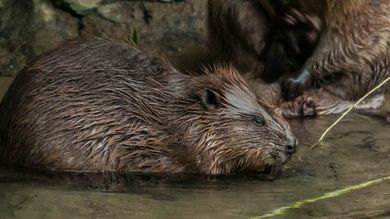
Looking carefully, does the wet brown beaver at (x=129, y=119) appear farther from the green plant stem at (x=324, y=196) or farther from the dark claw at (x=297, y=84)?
the dark claw at (x=297, y=84)

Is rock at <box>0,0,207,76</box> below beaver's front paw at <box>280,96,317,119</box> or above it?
above

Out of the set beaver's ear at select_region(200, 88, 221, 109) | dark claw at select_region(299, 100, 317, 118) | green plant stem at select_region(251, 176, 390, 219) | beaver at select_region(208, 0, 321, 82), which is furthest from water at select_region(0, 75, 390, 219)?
beaver at select_region(208, 0, 321, 82)

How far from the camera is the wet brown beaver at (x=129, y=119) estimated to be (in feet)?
15.3

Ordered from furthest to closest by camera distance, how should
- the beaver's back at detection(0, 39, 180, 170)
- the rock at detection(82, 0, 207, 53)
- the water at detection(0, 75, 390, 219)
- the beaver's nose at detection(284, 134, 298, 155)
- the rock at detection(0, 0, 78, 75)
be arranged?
the rock at detection(82, 0, 207, 53) → the rock at detection(0, 0, 78, 75) → the beaver's nose at detection(284, 134, 298, 155) → the beaver's back at detection(0, 39, 180, 170) → the water at detection(0, 75, 390, 219)

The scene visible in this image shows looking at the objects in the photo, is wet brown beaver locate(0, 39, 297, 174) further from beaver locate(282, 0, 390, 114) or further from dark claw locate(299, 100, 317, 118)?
beaver locate(282, 0, 390, 114)

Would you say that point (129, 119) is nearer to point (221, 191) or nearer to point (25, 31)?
point (221, 191)

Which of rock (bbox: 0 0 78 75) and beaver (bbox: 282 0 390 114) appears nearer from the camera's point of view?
beaver (bbox: 282 0 390 114)

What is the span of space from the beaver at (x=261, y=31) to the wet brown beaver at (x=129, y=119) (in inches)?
41.9

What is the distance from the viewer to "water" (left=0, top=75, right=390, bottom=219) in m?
4.02

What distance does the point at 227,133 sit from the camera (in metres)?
4.89

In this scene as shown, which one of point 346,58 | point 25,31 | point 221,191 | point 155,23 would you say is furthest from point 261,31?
point 221,191

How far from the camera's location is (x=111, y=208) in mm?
4039

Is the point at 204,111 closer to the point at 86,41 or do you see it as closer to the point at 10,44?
the point at 86,41

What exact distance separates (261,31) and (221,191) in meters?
1.81
